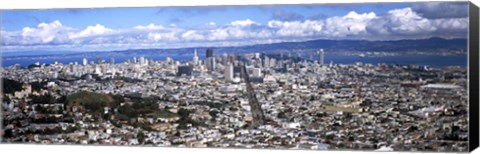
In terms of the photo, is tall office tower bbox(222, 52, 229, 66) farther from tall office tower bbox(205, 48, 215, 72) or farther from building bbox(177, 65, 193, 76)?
building bbox(177, 65, 193, 76)

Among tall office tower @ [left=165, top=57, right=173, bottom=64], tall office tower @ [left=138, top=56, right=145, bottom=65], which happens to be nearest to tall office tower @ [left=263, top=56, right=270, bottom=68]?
tall office tower @ [left=165, top=57, right=173, bottom=64]

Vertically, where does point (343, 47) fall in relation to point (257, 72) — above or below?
above

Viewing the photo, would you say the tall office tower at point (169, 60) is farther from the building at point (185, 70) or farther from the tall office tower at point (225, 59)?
the tall office tower at point (225, 59)

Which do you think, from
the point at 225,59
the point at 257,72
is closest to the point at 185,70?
the point at 225,59

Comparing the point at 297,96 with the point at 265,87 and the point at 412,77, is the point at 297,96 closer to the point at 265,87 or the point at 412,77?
the point at 265,87

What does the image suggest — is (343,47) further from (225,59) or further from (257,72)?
(225,59)

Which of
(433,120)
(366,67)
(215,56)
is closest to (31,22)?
(215,56)
